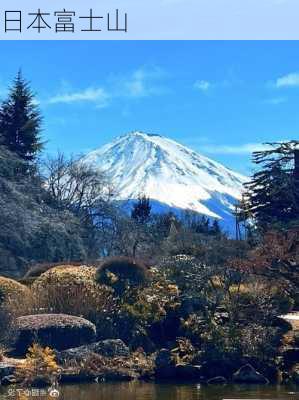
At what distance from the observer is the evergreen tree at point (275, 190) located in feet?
102

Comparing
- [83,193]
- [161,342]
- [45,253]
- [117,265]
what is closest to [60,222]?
[45,253]

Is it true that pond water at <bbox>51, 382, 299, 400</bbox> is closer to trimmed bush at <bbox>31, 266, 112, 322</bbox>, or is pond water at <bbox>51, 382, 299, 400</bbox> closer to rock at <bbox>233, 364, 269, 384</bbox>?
rock at <bbox>233, 364, 269, 384</bbox>

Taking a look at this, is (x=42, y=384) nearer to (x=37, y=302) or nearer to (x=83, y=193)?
(x=37, y=302)

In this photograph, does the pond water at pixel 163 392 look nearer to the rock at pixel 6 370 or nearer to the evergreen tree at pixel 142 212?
the rock at pixel 6 370

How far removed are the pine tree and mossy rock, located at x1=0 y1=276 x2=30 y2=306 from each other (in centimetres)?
1835

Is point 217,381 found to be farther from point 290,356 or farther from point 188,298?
point 188,298

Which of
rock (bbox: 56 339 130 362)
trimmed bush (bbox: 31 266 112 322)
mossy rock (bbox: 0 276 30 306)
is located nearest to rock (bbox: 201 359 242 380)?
rock (bbox: 56 339 130 362)

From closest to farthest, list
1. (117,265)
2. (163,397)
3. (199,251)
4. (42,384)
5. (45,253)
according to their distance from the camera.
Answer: (163,397) → (42,384) → (117,265) → (199,251) → (45,253)

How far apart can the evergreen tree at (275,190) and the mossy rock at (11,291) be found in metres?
13.7

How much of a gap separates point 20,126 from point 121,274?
20107mm

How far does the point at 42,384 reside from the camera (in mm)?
13758

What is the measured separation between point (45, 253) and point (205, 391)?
1878 centimetres

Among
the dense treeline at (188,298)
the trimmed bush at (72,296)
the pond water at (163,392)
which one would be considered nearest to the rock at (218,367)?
the dense treeline at (188,298)

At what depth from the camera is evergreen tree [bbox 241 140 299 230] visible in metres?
31.1
